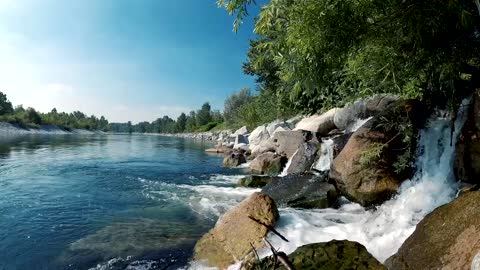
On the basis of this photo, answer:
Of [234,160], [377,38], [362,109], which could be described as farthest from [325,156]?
[234,160]

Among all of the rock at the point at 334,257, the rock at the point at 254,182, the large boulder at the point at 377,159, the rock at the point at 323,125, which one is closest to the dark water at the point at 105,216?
the rock at the point at 254,182

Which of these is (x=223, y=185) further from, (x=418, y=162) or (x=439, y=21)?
(x=439, y=21)

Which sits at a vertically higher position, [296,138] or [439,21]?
[439,21]

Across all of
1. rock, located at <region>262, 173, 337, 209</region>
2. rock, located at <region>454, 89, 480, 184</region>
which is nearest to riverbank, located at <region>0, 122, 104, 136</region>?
rock, located at <region>262, 173, 337, 209</region>

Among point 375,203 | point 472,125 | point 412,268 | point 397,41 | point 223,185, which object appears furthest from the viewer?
point 223,185

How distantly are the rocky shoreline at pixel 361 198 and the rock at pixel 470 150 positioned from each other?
1.0 inches

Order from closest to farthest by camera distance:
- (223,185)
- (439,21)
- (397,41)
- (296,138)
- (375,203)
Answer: (439,21) < (397,41) < (375,203) < (223,185) < (296,138)

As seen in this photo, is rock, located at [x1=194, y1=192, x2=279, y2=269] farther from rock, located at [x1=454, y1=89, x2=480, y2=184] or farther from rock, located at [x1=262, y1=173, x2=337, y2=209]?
rock, located at [x1=454, y1=89, x2=480, y2=184]

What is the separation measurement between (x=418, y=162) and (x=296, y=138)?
9.91m

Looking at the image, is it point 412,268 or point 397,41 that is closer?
point 412,268

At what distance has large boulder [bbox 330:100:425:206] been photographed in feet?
34.9

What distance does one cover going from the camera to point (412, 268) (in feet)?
18.9

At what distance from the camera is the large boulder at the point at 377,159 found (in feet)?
34.9

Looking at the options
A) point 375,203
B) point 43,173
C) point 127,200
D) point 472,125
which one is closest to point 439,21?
point 472,125
